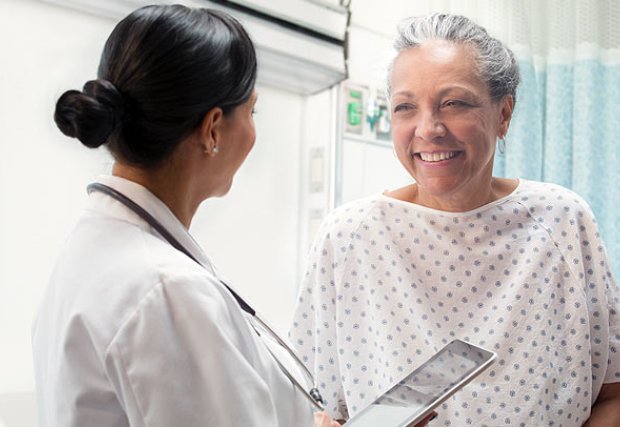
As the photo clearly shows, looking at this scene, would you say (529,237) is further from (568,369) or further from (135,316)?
(135,316)

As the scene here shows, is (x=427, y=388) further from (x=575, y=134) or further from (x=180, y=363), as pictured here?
(x=575, y=134)

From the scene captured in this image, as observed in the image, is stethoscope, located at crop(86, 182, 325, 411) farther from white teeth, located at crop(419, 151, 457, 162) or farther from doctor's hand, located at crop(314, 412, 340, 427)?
white teeth, located at crop(419, 151, 457, 162)

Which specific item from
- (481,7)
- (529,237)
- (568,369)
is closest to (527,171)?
(481,7)

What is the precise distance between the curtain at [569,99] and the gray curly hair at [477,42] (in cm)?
53

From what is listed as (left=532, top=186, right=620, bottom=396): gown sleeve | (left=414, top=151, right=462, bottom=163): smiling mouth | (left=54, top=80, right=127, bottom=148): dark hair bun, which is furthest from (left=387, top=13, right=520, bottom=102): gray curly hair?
(left=54, top=80, right=127, bottom=148): dark hair bun

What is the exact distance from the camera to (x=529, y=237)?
4.29 ft

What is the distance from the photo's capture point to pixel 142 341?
650 millimetres

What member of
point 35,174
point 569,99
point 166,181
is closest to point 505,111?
point 569,99

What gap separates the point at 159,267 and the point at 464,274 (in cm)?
79

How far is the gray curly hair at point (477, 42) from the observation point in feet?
4.21

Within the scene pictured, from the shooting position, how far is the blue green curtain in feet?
6.11

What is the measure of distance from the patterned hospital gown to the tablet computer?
368 mm

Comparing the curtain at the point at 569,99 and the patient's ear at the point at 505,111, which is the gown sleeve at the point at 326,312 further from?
the curtain at the point at 569,99

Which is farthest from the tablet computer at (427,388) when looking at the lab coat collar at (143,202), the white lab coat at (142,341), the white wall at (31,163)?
the white wall at (31,163)
